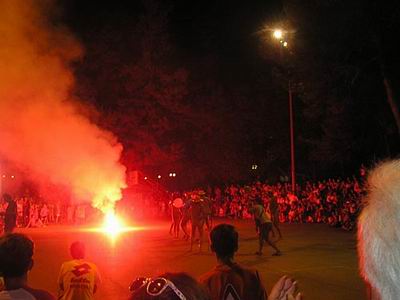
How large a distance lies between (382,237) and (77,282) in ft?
15.1

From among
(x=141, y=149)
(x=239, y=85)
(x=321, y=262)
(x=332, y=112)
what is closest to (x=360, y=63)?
(x=332, y=112)

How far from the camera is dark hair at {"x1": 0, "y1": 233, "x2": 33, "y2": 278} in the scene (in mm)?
3566

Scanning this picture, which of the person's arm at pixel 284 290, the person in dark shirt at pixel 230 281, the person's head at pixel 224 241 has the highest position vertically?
the person's head at pixel 224 241

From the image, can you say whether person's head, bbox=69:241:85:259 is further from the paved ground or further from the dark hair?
the dark hair

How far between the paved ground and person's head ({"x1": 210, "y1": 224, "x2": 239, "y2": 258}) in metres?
2.18

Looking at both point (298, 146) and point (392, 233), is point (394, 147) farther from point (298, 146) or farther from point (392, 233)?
point (392, 233)

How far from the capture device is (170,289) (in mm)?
1994

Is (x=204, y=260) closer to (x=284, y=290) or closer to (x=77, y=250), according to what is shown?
(x=77, y=250)

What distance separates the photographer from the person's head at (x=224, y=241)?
4566 millimetres

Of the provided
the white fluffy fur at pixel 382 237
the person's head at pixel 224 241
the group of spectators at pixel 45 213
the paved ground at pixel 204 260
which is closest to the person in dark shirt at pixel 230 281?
the person's head at pixel 224 241

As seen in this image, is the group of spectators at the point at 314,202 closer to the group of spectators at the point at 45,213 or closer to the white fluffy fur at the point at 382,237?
the group of spectators at the point at 45,213

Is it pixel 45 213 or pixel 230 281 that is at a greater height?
pixel 45 213

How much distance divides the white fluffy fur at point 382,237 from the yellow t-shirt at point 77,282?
4.43 meters

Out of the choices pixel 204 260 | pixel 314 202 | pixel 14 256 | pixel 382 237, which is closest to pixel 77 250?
pixel 14 256
